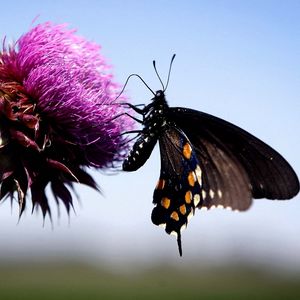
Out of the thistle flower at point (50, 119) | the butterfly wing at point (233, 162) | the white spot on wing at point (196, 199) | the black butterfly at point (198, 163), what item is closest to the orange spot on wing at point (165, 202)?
the black butterfly at point (198, 163)

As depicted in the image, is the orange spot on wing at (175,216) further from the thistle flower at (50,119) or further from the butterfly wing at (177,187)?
the thistle flower at (50,119)

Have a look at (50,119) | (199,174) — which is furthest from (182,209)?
(50,119)

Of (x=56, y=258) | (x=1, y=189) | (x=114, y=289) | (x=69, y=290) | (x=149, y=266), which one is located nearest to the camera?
(x=1, y=189)

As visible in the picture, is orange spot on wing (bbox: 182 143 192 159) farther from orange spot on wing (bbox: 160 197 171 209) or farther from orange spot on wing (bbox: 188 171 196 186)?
orange spot on wing (bbox: 160 197 171 209)

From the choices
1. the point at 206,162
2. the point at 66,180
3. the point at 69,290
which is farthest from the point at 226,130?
the point at 69,290

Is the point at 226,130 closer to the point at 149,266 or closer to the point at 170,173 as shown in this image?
the point at 170,173

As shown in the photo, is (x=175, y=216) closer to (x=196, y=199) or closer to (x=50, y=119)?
(x=196, y=199)
